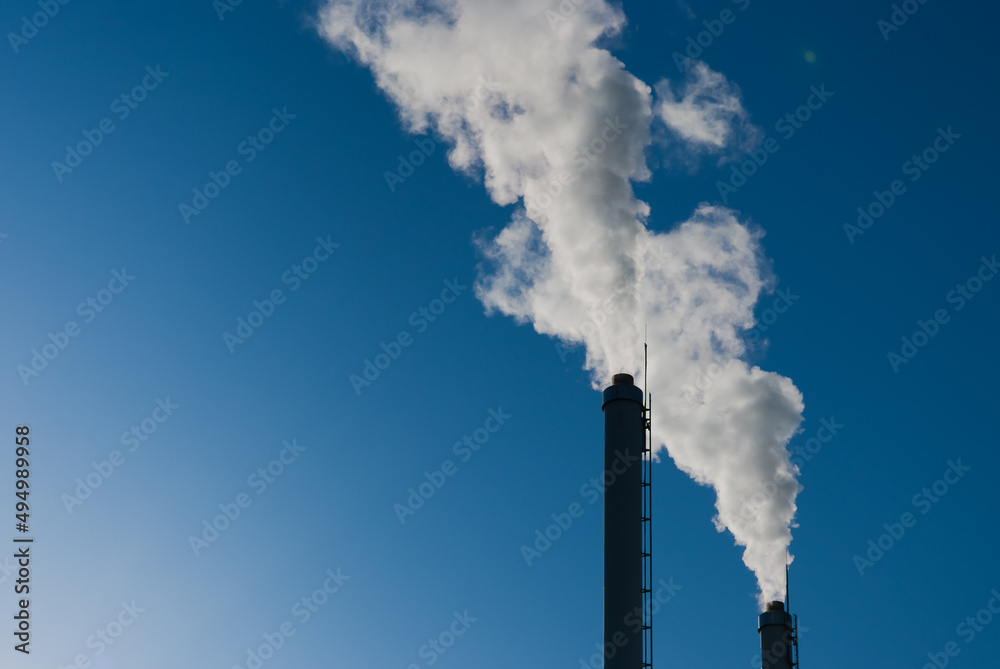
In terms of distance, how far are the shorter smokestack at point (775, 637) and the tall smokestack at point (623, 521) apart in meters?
7.67

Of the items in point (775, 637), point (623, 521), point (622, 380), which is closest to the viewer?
point (623, 521)

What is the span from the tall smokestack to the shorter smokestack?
767 cm

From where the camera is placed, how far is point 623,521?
Result: 23141 mm

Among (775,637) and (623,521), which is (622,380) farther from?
(775,637)

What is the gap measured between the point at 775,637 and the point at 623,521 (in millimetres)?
8253

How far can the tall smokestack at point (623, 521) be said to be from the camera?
858 inches

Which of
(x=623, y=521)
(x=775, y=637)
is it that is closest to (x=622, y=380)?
(x=623, y=521)

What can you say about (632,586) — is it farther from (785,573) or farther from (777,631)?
(785,573)

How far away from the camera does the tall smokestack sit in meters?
21.8

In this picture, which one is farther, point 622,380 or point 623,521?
point 622,380

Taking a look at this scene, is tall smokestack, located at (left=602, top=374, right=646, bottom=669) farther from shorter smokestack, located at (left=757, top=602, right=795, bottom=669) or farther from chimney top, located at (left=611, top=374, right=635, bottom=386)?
shorter smokestack, located at (left=757, top=602, right=795, bottom=669)

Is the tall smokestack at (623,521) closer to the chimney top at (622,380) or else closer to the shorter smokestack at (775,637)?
the chimney top at (622,380)

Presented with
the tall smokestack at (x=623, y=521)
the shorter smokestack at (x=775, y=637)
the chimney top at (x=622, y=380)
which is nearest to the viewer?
the tall smokestack at (x=623, y=521)

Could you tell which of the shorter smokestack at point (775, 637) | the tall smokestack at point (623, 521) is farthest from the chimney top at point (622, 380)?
the shorter smokestack at point (775, 637)
